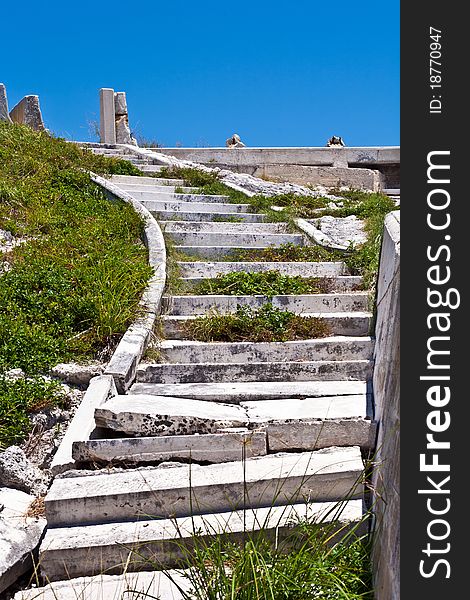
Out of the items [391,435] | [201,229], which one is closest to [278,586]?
[391,435]

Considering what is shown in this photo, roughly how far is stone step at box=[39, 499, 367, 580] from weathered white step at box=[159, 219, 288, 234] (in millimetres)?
5977

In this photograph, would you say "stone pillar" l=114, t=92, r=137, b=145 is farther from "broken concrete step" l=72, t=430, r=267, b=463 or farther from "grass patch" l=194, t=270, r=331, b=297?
"broken concrete step" l=72, t=430, r=267, b=463

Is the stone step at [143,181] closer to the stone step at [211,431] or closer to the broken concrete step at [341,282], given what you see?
the broken concrete step at [341,282]

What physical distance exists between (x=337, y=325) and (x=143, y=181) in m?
6.97

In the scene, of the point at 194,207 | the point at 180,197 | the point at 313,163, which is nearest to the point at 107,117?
the point at 313,163

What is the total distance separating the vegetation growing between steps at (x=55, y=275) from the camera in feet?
17.9

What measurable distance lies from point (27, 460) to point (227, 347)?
1.99 meters

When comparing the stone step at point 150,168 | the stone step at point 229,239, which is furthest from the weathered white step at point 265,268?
the stone step at point 150,168

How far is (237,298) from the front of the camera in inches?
274

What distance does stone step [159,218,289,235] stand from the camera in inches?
379

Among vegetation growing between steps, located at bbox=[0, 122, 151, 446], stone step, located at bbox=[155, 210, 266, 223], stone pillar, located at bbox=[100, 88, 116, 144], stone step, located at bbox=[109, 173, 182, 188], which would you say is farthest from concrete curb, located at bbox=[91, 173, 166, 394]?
stone pillar, located at bbox=[100, 88, 116, 144]

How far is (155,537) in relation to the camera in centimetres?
367

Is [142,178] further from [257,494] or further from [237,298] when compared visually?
[257,494]

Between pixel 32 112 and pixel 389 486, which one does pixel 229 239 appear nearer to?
pixel 389 486
